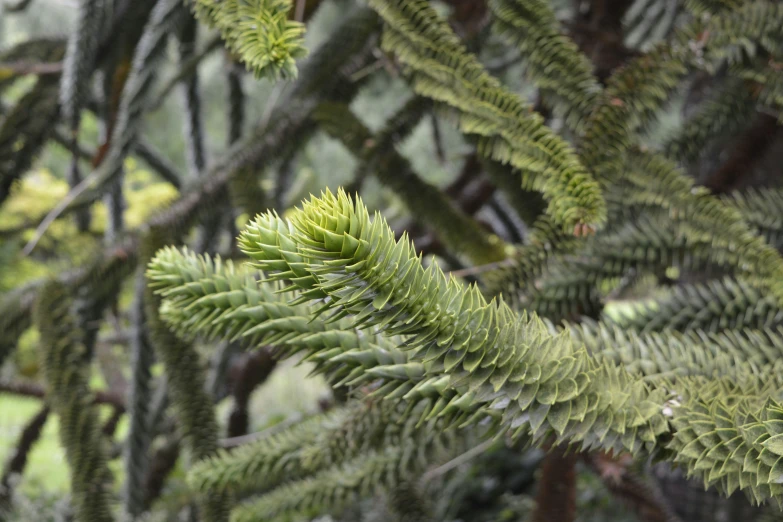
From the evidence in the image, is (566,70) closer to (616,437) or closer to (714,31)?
(714,31)

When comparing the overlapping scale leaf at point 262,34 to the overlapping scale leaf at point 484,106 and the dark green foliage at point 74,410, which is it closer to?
the overlapping scale leaf at point 484,106

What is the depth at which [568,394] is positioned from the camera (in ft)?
1.67

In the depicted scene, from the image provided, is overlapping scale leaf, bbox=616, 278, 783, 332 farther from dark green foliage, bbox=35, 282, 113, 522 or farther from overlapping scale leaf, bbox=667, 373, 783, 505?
dark green foliage, bbox=35, 282, 113, 522

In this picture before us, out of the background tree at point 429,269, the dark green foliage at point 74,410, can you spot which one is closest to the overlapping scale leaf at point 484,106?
the background tree at point 429,269

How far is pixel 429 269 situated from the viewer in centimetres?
45

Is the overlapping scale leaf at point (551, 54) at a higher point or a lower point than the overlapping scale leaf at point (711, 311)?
higher

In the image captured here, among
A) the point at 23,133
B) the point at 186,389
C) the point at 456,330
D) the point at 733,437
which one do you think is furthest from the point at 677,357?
the point at 23,133

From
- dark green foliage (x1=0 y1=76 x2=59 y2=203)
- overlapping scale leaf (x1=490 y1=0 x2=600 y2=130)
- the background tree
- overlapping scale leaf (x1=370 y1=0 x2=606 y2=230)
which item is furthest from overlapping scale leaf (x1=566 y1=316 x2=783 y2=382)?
dark green foliage (x1=0 y1=76 x2=59 y2=203)

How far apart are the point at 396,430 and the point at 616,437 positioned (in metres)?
0.32

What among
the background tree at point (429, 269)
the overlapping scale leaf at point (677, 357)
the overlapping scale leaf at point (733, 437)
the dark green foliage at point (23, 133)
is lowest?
the overlapping scale leaf at point (733, 437)

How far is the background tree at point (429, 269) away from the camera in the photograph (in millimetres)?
497

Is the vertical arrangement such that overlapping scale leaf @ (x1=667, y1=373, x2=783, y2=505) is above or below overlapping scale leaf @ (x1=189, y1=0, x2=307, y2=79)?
below

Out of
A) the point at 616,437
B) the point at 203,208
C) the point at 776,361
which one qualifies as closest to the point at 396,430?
the point at 616,437

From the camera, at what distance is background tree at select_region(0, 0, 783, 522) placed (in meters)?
0.50
